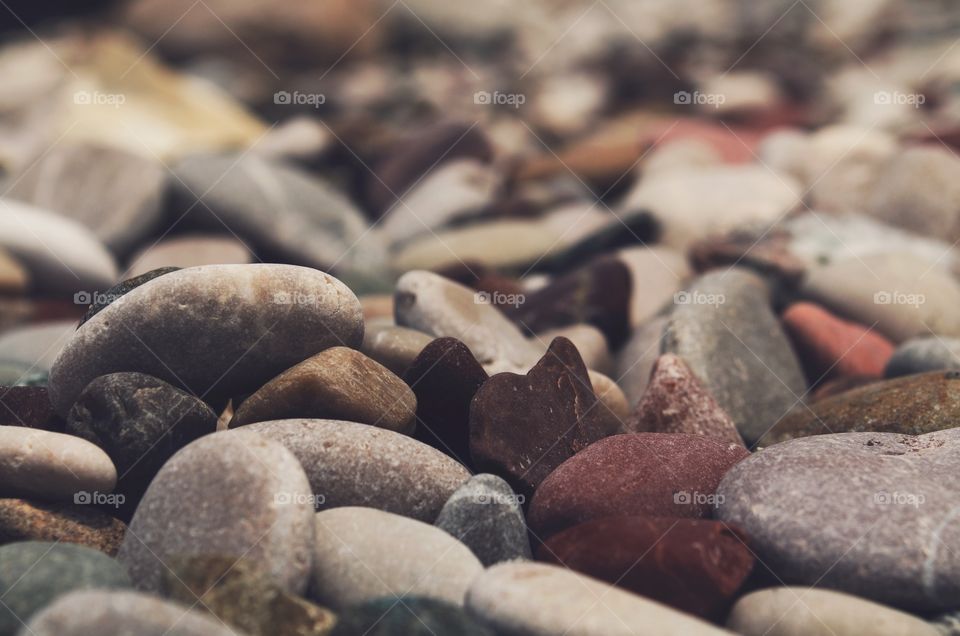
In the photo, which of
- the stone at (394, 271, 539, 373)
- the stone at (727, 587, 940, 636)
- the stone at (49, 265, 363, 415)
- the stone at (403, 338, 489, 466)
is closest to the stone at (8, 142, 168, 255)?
the stone at (394, 271, 539, 373)

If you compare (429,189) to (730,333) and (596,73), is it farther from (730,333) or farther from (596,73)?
(596,73)

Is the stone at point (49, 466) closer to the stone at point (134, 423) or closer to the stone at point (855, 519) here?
the stone at point (134, 423)

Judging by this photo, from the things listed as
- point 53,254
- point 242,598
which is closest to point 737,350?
point 242,598

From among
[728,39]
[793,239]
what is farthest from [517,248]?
[728,39]

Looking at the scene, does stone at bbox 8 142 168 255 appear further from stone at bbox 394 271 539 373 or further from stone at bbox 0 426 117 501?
stone at bbox 0 426 117 501

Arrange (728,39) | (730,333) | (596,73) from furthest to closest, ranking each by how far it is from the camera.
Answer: (728,39) < (596,73) < (730,333)

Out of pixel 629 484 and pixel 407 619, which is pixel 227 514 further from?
pixel 629 484

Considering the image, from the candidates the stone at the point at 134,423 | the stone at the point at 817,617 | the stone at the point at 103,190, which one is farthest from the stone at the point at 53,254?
the stone at the point at 817,617
